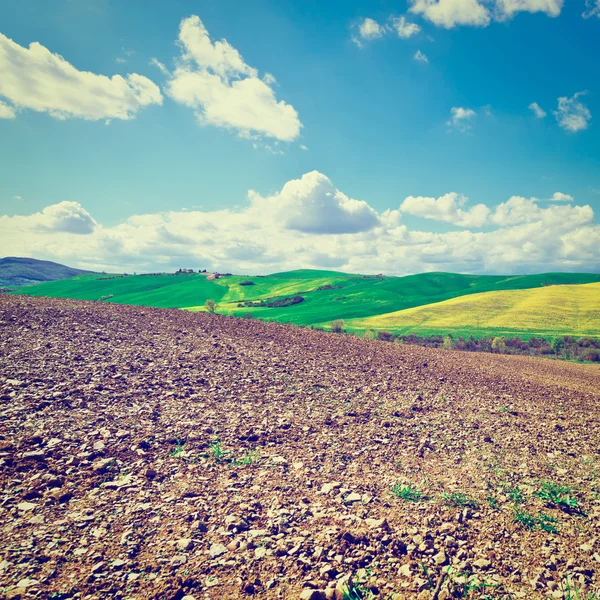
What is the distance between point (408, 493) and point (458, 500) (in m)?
1.03

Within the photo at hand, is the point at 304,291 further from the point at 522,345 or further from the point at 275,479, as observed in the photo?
the point at 275,479

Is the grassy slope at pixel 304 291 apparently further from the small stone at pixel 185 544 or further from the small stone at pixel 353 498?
the small stone at pixel 185 544

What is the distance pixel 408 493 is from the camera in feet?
27.0

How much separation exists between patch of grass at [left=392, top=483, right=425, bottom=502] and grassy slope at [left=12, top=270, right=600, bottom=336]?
62101 mm

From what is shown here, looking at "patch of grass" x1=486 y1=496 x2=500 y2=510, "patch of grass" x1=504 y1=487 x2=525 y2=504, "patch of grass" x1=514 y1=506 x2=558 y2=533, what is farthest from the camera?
"patch of grass" x1=504 y1=487 x2=525 y2=504

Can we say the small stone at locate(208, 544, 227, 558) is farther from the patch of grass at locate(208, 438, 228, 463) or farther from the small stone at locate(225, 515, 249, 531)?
the patch of grass at locate(208, 438, 228, 463)

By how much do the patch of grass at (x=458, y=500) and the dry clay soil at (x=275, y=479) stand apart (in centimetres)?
6

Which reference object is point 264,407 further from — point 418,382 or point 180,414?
point 418,382

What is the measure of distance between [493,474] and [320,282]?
128 m

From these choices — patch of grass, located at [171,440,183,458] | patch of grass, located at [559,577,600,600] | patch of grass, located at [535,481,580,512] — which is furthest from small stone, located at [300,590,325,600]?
patch of grass, located at [535,481,580,512]

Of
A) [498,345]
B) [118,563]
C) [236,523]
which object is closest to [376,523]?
[236,523]

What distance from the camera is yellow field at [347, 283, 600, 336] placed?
55.5m

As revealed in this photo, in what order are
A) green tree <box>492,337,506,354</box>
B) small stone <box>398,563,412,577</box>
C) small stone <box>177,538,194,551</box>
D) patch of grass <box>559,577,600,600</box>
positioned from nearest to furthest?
patch of grass <box>559,577,600,600</box> → small stone <box>398,563,412,577</box> → small stone <box>177,538,194,551</box> → green tree <box>492,337,506,354</box>

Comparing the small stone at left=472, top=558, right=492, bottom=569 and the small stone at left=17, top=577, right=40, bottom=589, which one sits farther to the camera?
the small stone at left=472, top=558, right=492, bottom=569
